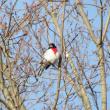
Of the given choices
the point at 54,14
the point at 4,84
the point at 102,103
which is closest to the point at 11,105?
the point at 4,84

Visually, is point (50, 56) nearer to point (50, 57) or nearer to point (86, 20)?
point (50, 57)

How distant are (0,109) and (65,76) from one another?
0.90 meters

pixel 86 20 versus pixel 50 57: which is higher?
pixel 86 20

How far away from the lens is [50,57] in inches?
223

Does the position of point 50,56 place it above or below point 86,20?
below

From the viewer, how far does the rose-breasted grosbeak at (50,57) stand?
5344 millimetres

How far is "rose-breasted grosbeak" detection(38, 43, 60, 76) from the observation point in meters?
5.34

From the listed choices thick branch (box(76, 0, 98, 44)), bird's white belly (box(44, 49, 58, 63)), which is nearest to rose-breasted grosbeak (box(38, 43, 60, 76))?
bird's white belly (box(44, 49, 58, 63))

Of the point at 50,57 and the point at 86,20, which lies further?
the point at 50,57

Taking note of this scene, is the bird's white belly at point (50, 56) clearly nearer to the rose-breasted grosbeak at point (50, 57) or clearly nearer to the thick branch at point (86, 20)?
the rose-breasted grosbeak at point (50, 57)

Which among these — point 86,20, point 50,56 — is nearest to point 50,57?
point 50,56

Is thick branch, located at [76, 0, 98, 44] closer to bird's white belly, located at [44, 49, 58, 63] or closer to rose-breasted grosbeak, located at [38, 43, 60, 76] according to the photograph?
rose-breasted grosbeak, located at [38, 43, 60, 76]

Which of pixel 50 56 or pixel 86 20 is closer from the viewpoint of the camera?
pixel 86 20

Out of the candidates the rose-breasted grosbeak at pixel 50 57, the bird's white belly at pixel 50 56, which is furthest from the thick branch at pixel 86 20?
the bird's white belly at pixel 50 56
